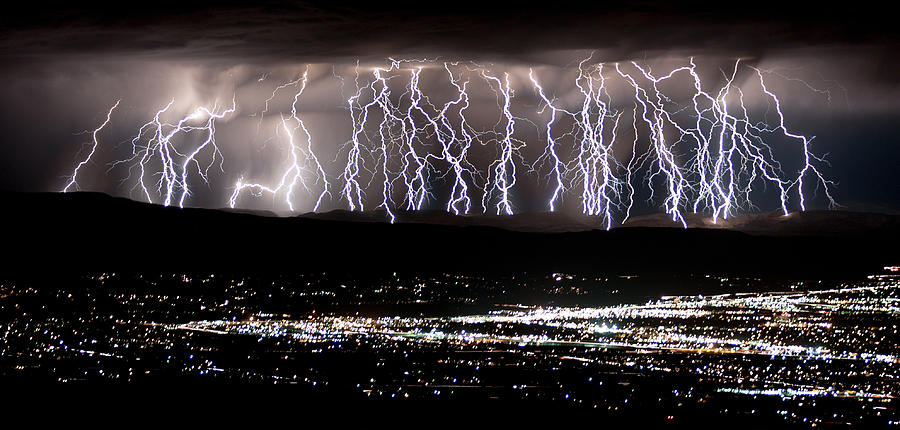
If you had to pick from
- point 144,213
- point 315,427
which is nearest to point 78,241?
point 144,213

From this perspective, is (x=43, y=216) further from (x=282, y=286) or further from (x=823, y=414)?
(x=823, y=414)

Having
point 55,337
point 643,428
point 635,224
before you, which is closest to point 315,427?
→ point 643,428

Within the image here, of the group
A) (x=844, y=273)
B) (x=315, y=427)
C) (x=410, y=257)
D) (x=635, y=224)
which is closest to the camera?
(x=315, y=427)

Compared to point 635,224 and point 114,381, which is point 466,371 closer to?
point 114,381

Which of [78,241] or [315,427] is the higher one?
[78,241]

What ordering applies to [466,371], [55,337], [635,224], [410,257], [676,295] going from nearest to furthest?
1. [466,371]
2. [55,337]
3. [676,295]
4. [410,257]
5. [635,224]

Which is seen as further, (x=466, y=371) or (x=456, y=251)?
(x=456, y=251)
